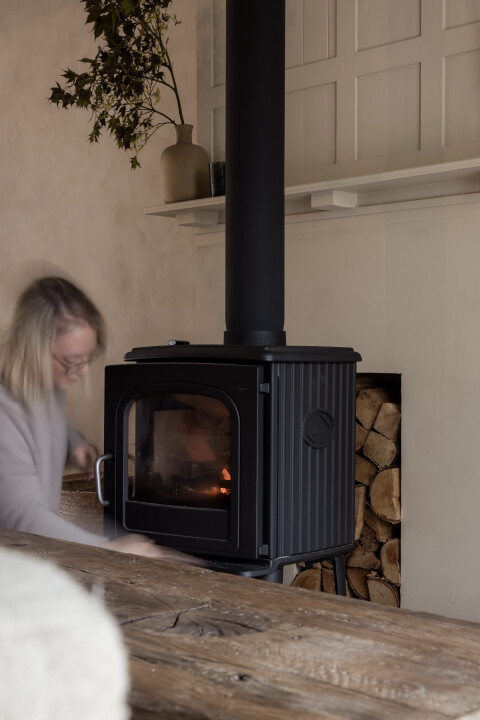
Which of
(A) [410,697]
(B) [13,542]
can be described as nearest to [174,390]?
(B) [13,542]

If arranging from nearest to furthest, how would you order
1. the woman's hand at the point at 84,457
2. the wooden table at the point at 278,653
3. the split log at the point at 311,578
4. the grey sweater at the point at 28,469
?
the wooden table at the point at 278,653
the grey sweater at the point at 28,469
the woman's hand at the point at 84,457
the split log at the point at 311,578

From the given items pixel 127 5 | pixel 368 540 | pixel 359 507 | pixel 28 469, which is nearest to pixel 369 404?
pixel 359 507

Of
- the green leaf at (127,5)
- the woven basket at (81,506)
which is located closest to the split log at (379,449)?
the woven basket at (81,506)

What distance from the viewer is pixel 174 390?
2.63 m

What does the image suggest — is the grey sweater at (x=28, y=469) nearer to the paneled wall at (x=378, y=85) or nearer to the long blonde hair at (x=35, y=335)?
the long blonde hair at (x=35, y=335)

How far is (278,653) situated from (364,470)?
2184 mm

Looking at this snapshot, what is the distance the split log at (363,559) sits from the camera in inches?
119

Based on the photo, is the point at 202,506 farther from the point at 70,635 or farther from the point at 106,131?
the point at 106,131

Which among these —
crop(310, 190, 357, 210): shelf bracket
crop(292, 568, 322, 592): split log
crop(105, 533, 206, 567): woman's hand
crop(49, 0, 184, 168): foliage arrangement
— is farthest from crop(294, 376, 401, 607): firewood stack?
crop(49, 0, 184, 168): foliage arrangement

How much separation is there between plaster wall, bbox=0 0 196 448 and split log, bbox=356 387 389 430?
3.73 ft

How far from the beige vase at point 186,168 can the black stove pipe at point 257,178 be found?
0.66 metres

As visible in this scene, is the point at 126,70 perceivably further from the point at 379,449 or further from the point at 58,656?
the point at 58,656

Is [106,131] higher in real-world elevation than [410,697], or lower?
higher

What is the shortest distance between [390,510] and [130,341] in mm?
1582
